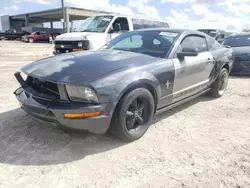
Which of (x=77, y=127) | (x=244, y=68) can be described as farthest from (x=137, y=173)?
(x=244, y=68)

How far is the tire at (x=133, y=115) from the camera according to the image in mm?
2865

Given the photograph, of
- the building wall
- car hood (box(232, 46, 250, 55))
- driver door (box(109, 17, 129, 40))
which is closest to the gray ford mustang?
car hood (box(232, 46, 250, 55))

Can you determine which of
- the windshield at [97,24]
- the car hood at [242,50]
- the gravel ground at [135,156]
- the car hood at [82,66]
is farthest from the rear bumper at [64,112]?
the car hood at [242,50]

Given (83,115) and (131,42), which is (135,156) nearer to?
(83,115)

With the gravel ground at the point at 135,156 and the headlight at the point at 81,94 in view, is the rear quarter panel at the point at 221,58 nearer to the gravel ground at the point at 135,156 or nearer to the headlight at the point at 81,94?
the gravel ground at the point at 135,156

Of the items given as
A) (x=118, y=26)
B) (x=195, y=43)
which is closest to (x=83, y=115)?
(x=195, y=43)

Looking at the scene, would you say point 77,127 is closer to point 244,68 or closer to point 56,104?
point 56,104

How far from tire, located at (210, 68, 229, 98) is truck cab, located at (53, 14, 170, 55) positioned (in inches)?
169

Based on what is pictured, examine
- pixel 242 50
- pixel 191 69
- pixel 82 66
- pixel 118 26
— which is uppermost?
pixel 118 26

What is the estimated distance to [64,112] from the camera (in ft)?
8.47

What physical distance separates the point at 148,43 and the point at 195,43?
3.25 feet

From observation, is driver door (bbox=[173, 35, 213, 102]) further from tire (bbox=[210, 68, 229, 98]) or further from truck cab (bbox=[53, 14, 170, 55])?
truck cab (bbox=[53, 14, 170, 55])

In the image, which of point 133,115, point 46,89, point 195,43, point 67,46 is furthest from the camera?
point 67,46

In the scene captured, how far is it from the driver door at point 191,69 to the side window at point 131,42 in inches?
27.5
